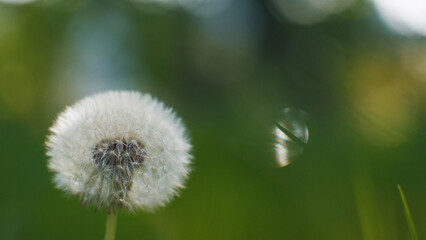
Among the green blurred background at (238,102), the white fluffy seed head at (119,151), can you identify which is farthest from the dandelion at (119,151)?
the green blurred background at (238,102)

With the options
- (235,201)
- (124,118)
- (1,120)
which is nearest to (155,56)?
(1,120)

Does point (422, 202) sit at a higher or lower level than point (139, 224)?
higher

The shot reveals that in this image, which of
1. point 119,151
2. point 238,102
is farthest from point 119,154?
point 238,102

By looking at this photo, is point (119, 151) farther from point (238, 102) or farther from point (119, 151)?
point (238, 102)

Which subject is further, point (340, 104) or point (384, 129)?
point (340, 104)

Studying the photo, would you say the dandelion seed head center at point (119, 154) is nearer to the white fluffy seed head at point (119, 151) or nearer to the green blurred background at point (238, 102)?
the white fluffy seed head at point (119, 151)

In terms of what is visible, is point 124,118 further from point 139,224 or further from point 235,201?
point 235,201
